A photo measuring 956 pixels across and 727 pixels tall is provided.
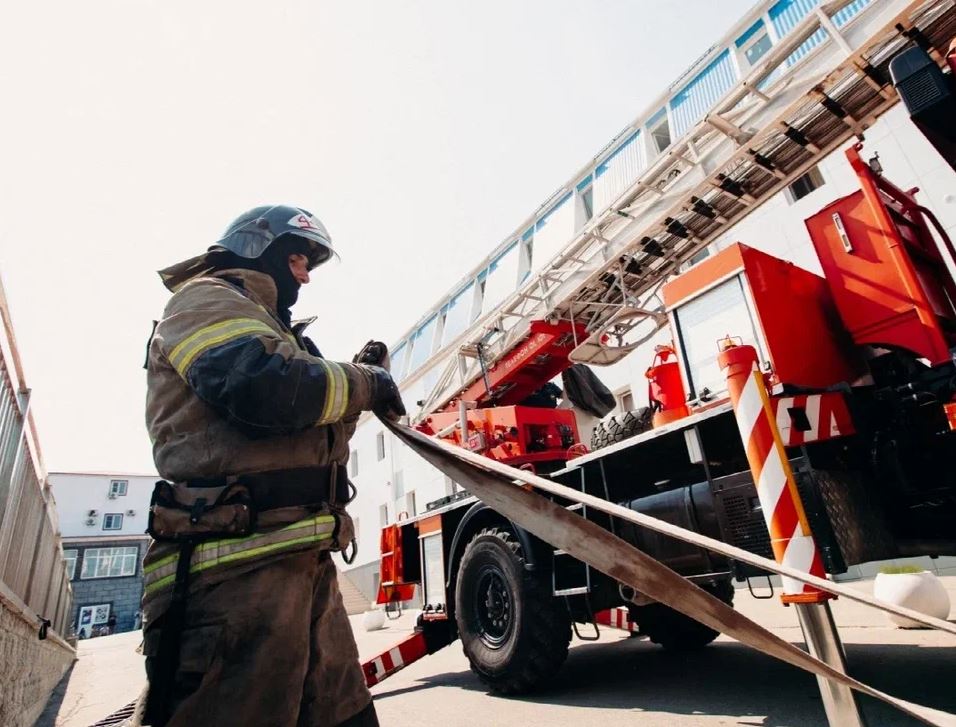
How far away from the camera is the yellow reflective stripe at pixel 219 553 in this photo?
4.83 ft

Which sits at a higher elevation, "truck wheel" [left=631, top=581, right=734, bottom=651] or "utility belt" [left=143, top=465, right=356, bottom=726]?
"utility belt" [left=143, top=465, right=356, bottom=726]

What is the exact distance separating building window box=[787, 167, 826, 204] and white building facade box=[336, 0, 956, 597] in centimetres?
2

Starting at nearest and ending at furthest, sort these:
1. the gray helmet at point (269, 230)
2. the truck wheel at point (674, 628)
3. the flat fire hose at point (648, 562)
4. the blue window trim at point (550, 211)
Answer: the flat fire hose at point (648, 562)
the gray helmet at point (269, 230)
the truck wheel at point (674, 628)
the blue window trim at point (550, 211)

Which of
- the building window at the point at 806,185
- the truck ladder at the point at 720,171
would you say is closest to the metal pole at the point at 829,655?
the truck ladder at the point at 720,171

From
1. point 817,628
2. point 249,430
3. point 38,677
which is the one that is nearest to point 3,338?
point 249,430

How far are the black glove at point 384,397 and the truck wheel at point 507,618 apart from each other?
2.64 metres

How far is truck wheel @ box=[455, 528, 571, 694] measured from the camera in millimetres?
3924

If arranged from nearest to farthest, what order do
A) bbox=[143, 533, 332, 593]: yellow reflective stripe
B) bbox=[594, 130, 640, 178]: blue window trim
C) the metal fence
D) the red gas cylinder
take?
bbox=[143, 533, 332, 593]: yellow reflective stripe < the metal fence < the red gas cylinder < bbox=[594, 130, 640, 178]: blue window trim

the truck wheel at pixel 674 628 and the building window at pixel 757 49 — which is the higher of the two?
the building window at pixel 757 49

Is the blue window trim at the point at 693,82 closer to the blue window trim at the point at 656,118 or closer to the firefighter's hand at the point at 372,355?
the blue window trim at the point at 656,118

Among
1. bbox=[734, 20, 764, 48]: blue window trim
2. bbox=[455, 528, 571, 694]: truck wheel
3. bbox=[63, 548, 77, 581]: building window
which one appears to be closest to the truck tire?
bbox=[455, 528, 571, 694]: truck wheel

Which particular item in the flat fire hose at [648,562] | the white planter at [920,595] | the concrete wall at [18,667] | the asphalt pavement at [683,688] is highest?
the flat fire hose at [648,562]

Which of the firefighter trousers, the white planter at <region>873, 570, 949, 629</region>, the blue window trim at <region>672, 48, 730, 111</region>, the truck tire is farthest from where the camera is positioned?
the blue window trim at <region>672, 48, 730, 111</region>

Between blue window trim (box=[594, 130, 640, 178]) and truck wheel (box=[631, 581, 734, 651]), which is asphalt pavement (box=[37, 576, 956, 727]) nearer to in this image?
truck wheel (box=[631, 581, 734, 651])
